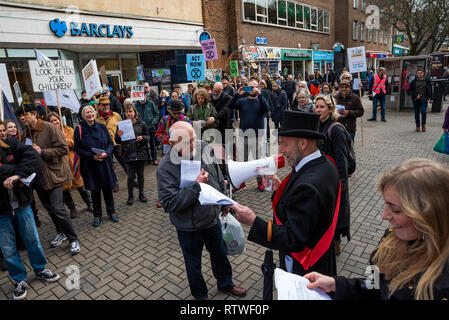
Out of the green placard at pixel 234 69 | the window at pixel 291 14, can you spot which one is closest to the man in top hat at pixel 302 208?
the green placard at pixel 234 69

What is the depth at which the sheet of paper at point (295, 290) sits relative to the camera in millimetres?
1551

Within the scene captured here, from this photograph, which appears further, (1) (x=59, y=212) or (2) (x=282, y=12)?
(2) (x=282, y=12)

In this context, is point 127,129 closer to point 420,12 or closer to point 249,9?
point 249,9

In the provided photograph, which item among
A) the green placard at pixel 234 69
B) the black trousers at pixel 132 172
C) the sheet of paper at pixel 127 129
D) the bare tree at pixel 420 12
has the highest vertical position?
the bare tree at pixel 420 12

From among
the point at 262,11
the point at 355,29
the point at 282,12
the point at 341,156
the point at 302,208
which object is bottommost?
the point at 341,156

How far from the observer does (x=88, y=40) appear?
12.0m

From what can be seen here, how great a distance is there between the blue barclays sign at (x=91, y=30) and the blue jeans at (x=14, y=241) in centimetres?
989

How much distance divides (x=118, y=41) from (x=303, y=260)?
13739 millimetres

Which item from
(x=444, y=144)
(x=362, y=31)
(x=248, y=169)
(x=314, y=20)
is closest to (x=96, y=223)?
(x=248, y=169)

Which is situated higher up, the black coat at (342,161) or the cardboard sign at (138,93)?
the cardboard sign at (138,93)

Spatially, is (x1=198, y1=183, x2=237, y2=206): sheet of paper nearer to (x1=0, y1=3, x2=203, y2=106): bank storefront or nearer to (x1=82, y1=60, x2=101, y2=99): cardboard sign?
(x1=82, y1=60, x2=101, y2=99): cardboard sign

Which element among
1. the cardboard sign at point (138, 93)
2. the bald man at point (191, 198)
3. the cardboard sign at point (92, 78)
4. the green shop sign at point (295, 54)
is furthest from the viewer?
the green shop sign at point (295, 54)

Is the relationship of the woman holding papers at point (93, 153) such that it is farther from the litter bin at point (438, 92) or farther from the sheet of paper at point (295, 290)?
the litter bin at point (438, 92)

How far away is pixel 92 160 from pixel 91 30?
9212 millimetres
